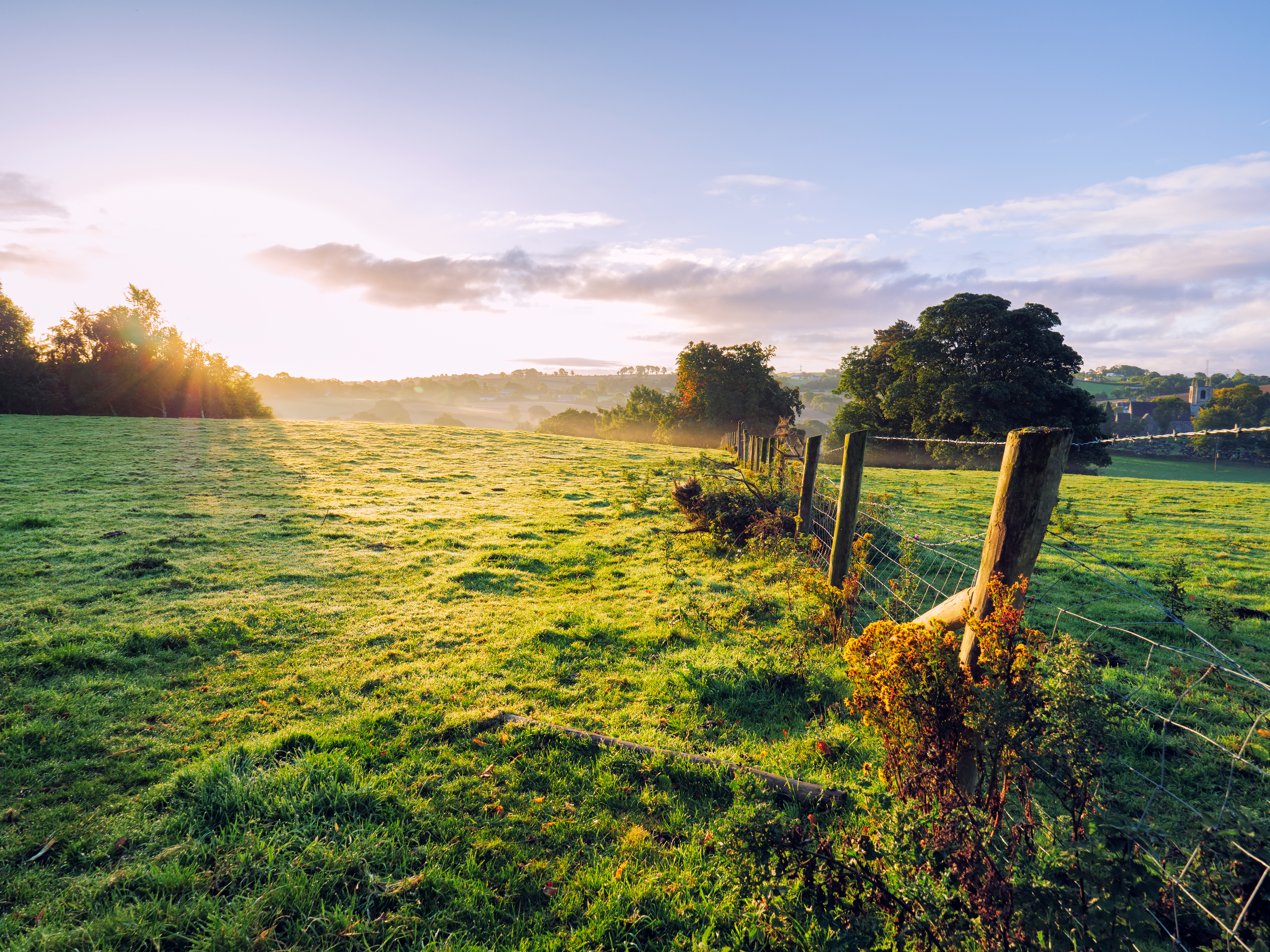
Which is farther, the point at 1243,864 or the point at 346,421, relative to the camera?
the point at 346,421

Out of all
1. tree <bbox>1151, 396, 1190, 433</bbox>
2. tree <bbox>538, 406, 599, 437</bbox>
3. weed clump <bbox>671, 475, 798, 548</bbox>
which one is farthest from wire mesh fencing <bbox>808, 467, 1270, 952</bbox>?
tree <bbox>1151, 396, 1190, 433</bbox>

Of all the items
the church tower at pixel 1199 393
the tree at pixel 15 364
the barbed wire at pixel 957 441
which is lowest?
the barbed wire at pixel 957 441

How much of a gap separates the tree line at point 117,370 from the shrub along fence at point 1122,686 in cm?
5273

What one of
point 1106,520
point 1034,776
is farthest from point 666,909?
point 1106,520

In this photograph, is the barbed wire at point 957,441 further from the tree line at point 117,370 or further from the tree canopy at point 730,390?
the tree line at point 117,370

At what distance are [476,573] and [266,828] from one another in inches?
236

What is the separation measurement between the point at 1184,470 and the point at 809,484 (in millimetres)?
60243

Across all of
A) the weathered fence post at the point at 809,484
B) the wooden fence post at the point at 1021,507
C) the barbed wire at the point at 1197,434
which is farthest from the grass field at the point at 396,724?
the barbed wire at the point at 1197,434

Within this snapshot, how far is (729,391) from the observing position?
2019 inches

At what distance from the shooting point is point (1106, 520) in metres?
13.1

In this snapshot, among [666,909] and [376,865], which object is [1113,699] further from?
[376,865]

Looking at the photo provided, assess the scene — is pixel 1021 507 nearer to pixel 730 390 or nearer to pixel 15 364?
pixel 730 390

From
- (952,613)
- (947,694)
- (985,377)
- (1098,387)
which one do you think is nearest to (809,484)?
(952,613)

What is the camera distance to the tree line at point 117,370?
36969mm
